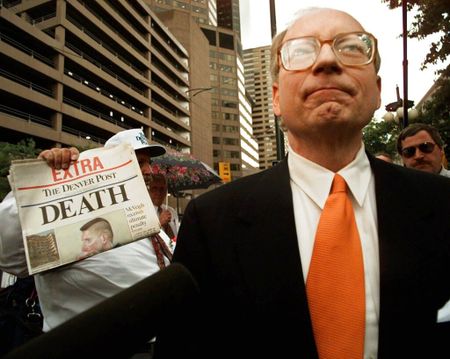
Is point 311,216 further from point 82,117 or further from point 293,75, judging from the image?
point 82,117

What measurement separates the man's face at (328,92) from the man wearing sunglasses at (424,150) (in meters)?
2.96

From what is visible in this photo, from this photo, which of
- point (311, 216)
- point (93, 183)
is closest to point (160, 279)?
point (311, 216)

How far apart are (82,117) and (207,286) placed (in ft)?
130

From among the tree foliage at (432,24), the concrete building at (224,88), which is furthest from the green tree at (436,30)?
the concrete building at (224,88)

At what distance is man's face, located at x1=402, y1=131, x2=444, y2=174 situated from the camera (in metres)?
4.00

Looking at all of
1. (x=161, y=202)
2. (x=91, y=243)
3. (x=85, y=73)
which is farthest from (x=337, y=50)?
(x=85, y=73)

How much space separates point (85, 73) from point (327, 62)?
43446 mm

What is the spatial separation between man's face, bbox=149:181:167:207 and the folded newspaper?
2276 millimetres

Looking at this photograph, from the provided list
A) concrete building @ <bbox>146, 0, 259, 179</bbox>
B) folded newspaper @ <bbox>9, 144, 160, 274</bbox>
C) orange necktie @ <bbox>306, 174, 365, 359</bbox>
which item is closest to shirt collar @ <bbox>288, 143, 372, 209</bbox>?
orange necktie @ <bbox>306, 174, 365, 359</bbox>

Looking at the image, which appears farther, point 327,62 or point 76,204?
point 76,204

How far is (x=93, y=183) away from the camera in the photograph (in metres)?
1.92

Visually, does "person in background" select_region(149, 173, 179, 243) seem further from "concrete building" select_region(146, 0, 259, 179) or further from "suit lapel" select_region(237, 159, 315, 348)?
"concrete building" select_region(146, 0, 259, 179)

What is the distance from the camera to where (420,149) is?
13.3 feet

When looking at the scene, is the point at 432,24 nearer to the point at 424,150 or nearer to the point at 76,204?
the point at 424,150
